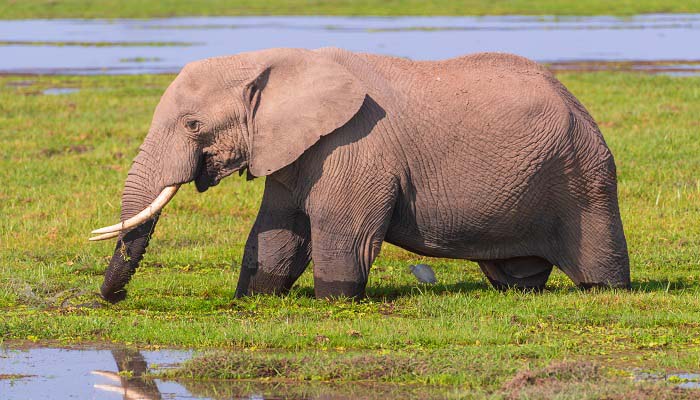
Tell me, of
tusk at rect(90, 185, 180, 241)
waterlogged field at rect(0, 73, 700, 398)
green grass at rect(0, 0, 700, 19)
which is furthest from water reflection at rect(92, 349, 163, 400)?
green grass at rect(0, 0, 700, 19)

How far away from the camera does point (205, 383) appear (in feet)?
24.8

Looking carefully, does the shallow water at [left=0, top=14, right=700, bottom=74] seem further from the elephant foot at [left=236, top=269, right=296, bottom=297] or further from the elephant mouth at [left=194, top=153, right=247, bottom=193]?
the elephant mouth at [left=194, top=153, right=247, bottom=193]

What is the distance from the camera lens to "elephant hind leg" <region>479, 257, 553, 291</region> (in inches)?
415

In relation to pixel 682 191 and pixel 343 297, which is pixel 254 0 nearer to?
pixel 682 191

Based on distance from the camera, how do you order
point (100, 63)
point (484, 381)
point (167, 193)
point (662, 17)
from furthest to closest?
1. point (662, 17)
2. point (100, 63)
3. point (167, 193)
4. point (484, 381)

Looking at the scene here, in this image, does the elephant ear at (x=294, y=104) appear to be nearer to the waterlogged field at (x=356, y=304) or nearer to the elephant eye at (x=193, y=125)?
the elephant eye at (x=193, y=125)

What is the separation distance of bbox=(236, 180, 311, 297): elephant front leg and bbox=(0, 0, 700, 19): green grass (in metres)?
50.3

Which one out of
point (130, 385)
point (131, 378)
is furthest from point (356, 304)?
point (130, 385)

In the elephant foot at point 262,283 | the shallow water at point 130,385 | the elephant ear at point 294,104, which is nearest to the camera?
the shallow water at point 130,385

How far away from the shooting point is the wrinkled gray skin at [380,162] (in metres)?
9.65

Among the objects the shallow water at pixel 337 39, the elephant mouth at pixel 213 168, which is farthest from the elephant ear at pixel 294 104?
the shallow water at pixel 337 39

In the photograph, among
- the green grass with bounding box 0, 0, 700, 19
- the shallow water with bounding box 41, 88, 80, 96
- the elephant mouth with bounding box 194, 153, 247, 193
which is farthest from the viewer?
the green grass with bounding box 0, 0, 700, 19

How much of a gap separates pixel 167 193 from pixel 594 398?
3880 mm

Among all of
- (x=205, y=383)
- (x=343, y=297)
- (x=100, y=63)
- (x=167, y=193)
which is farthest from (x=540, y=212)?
(x=100, y=63)
